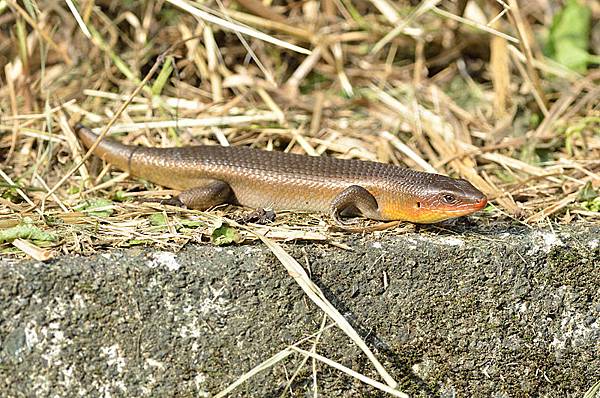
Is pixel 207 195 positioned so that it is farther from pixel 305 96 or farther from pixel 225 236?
pixel 305 96

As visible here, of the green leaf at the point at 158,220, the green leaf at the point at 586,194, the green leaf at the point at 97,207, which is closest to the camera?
the green leaf at the point at 158,220

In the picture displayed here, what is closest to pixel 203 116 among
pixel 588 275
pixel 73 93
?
pixel 73 93

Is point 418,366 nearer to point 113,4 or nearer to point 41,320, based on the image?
point 41,320

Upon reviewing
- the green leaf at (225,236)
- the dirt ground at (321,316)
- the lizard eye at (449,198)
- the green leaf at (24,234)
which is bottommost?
the dirt ground at (321,316)

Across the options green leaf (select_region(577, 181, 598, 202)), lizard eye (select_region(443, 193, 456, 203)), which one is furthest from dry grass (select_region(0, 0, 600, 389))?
lizard eye (select_region(443, 193, 456, 203))

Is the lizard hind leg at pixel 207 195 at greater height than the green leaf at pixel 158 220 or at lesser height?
lesser

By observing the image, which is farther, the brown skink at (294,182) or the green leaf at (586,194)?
the green leaf at (586,194)

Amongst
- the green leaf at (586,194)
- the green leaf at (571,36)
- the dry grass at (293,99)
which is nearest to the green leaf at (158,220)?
the dry grass at (293,99)

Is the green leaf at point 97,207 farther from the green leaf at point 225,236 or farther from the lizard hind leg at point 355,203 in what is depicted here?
the lizard hind leg at point 355,203
